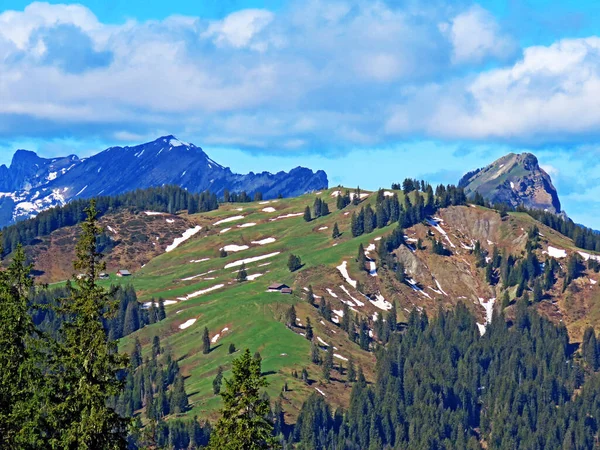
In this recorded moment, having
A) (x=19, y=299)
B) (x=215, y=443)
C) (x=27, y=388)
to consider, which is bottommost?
(x=215, y=443)

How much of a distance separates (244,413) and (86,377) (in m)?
7.48

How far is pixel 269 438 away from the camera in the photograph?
48.2 meters

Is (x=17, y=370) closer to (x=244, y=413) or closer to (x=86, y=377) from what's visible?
(x=86, y=377)

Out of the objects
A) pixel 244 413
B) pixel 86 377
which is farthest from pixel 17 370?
pixel 244 413

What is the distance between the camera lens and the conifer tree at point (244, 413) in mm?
47625

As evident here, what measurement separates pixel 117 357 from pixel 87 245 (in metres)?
5.04

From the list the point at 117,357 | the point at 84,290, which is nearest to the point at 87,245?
the point at 84,290

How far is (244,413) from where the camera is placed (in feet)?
157

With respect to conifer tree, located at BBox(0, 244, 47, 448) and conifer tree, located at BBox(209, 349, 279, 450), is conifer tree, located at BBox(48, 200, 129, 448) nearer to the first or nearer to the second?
conifer tree, located at BBox(0, 244, 47, 448)

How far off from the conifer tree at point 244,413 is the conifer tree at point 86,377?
197 inches

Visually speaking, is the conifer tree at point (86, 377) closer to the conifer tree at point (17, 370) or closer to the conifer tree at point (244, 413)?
the conifer tree at point (17, 370)

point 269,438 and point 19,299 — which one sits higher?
point 19,299

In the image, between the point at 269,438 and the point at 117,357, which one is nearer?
the point at 117,357

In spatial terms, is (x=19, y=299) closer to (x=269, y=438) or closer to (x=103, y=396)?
(x=103, y=396)
